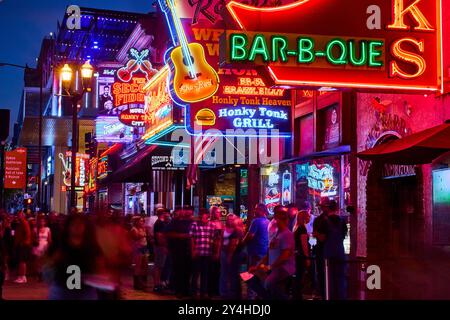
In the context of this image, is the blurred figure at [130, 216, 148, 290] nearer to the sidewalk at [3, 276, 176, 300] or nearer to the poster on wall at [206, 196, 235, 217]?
the sidewalk at [3, 276, 176, 300]

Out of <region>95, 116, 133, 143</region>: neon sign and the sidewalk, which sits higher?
<region>95, 116, 133, 143</region>: neon sign

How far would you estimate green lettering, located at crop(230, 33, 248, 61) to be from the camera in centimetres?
1304

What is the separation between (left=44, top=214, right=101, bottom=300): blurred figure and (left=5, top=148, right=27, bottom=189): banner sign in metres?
38.4

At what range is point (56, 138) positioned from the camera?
66750 mm

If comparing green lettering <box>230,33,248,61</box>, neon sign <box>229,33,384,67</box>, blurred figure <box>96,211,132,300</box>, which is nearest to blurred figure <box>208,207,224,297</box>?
green lettering <box>230,33,248,61</box>

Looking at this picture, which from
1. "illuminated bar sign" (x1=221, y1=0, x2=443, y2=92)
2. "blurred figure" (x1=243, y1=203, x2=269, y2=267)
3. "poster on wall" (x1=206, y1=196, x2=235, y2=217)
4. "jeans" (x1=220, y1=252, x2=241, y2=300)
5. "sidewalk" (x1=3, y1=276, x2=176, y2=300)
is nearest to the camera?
"illuminated bar sign" (x1=221, y1=0, x2=443, y2=92)

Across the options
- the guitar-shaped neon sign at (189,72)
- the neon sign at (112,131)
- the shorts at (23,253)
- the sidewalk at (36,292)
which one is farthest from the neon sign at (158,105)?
the neon sign at (112,131)

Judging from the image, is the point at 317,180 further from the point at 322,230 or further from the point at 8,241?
the point at 8,241

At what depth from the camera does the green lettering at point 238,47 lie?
13.0 meters

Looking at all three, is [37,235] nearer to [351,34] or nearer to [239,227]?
[239,227]

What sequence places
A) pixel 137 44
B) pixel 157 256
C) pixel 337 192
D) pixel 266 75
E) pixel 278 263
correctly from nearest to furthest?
pixel 278 263 → pixel 266 75 → pixel 157 256 → pixel 337 192 → pixel 137 44

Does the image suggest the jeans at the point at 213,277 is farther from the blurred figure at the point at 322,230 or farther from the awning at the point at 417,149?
the awning at the point at 417,149

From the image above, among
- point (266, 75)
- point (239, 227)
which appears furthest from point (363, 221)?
point (266, 75)

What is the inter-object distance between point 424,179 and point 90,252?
27.0 feet
